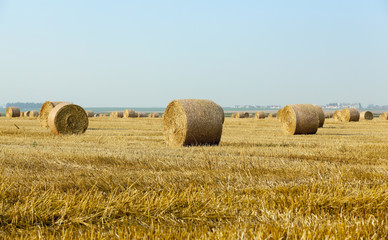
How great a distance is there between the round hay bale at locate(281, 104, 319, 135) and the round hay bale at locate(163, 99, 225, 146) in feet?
25.5

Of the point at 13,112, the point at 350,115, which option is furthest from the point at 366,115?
the point at 13,112

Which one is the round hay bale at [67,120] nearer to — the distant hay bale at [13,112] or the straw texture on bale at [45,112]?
the straw texture on bale at [45,112]

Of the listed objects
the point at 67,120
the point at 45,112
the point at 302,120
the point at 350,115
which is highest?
the point at 45,112

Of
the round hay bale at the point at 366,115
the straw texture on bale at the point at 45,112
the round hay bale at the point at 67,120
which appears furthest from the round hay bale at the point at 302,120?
the round hay bale at the point at 366,115

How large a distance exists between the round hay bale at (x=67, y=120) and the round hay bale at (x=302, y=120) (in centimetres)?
933

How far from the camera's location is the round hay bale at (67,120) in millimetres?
17797

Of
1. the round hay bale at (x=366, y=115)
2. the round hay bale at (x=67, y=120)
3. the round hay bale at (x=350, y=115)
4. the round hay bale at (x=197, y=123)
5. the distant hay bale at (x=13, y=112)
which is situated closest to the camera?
the round hay bale at (x=197, y=123)

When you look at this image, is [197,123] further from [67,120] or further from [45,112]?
[45,112]

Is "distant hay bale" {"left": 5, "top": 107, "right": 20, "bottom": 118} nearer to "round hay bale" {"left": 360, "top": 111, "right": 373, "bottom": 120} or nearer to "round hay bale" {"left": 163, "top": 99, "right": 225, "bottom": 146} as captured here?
"round hay bale" {"left": 163, "top": 99, "right": 225, "bottom": 146}

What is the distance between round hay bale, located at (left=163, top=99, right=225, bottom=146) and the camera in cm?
1238

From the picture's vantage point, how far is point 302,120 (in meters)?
19.6

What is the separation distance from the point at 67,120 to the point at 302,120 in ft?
34.1

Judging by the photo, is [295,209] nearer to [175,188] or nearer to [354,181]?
[175,188]

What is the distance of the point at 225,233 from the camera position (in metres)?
3.02
